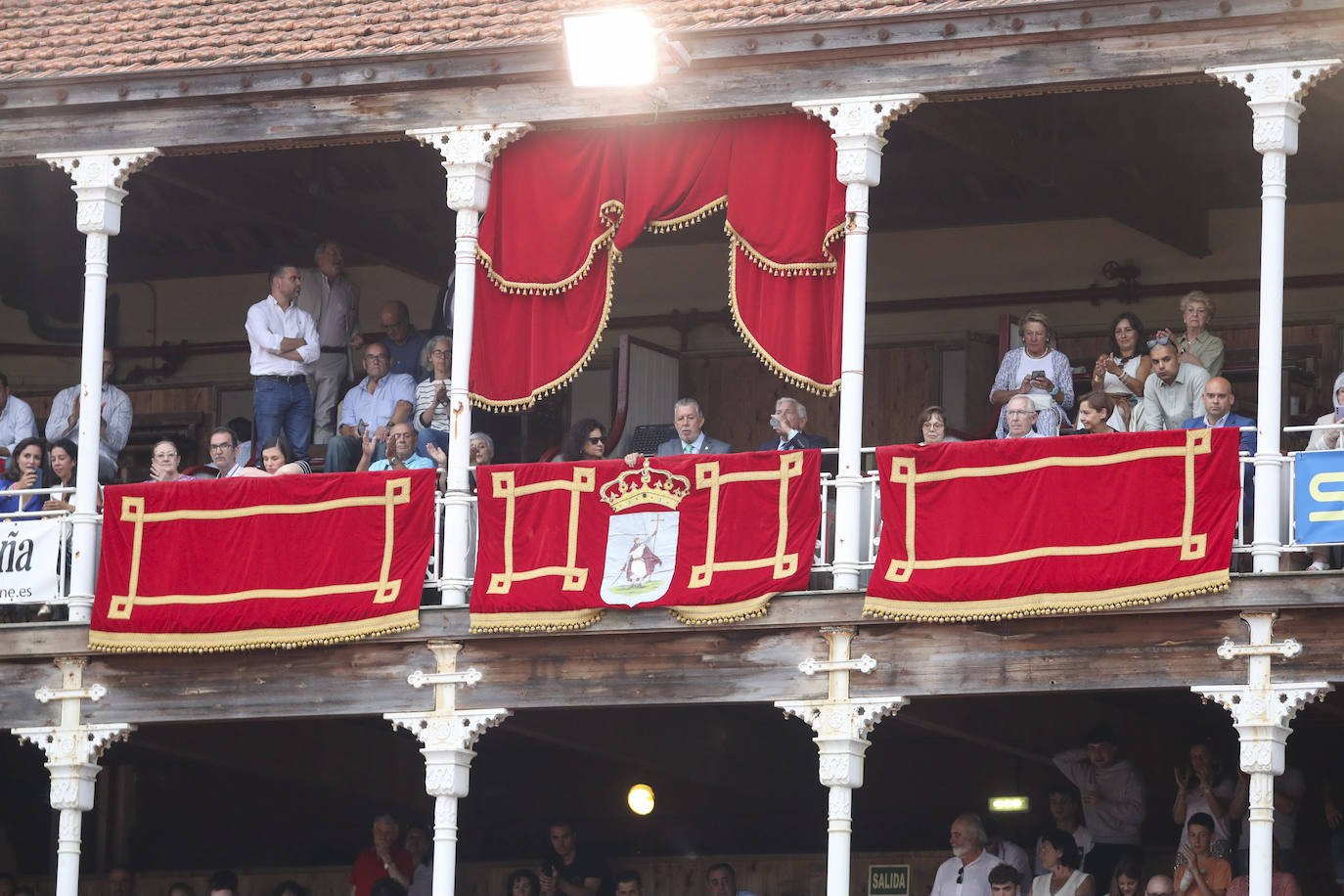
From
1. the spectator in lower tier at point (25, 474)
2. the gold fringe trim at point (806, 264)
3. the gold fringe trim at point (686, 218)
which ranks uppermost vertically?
the gold fringe trim at point (686, 218)

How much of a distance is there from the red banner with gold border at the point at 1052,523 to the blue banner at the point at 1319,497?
0.40m

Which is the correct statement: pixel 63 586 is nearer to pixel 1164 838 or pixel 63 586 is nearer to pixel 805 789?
pixel 805 789

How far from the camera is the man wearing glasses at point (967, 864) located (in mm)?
Answer: 17859

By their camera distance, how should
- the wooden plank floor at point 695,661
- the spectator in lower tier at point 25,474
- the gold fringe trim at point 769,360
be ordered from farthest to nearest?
the spectator in lower tier at point 25,474 → the gold fringe trim at point 769,360 → the wooden plank floor at point 695,661

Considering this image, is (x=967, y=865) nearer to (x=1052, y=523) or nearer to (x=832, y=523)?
(x=832, y=523)

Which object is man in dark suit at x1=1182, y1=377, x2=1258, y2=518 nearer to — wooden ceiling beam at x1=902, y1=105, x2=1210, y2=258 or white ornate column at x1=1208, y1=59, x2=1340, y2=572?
white ornate column at x1=1208, y1=59, x2=1340, y2=572

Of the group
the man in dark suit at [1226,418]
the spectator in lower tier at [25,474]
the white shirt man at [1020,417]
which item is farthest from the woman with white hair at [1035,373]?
the spectator in lower tier at [25,474]

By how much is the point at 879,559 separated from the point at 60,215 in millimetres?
9411

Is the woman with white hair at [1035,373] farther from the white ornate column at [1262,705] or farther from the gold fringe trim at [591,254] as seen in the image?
the gold fringe trim at [591,254]

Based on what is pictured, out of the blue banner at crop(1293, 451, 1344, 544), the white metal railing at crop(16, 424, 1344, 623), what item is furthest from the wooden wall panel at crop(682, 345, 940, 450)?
the blue banner at crop(1293, 451, 1344, 544)

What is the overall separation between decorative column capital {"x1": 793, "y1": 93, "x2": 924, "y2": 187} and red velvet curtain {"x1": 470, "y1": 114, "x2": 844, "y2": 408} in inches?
12.9

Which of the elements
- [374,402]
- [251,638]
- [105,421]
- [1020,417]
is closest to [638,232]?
[374,402]

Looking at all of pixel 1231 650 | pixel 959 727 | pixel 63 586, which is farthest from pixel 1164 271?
pixel 63 586

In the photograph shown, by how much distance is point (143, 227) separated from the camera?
23.9 meters
